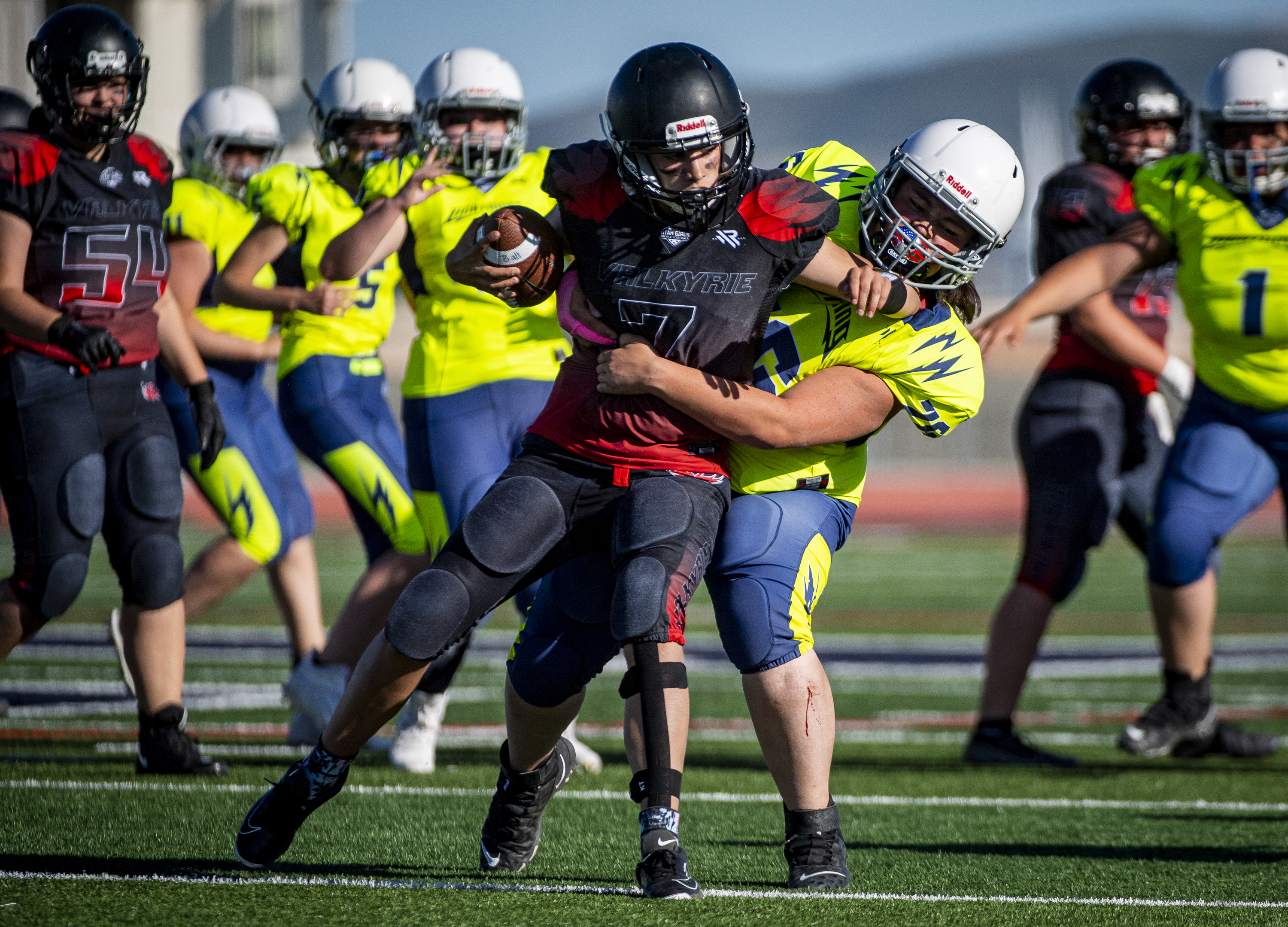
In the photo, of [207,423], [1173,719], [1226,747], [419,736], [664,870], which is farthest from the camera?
[1226,747]

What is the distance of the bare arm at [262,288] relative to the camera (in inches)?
187

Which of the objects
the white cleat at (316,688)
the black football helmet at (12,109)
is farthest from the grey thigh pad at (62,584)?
the black football helmet at (12,109)

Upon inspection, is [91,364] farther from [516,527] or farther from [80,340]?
[516,527]

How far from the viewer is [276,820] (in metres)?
2.89

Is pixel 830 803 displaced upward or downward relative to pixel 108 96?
downward

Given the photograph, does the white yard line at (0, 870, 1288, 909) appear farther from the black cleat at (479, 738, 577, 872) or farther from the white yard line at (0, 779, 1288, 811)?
the white yard line at (0, 779, 1288, 811)

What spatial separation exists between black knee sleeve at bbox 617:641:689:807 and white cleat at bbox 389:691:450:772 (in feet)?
5.48

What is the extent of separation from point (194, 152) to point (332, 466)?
184 centimetres

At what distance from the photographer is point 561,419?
9.92 feet

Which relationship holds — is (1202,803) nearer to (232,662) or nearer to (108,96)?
(108,96)

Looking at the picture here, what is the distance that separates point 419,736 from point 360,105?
2.13m

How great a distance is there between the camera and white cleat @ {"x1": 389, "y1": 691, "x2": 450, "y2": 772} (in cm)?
436

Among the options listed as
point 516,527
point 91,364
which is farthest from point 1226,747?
point 91,364

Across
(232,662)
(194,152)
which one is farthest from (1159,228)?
(232,662)
